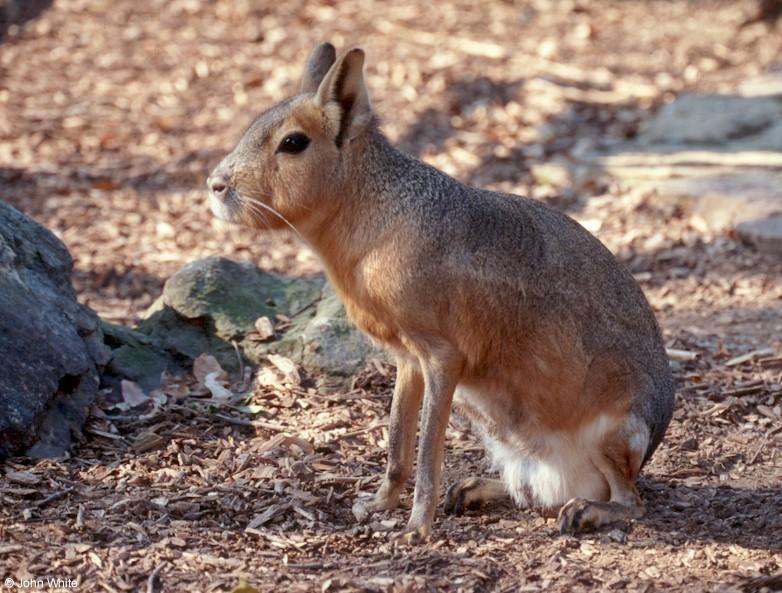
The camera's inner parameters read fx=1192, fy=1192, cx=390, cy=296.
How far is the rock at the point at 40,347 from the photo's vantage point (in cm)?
502

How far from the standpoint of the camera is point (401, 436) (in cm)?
485

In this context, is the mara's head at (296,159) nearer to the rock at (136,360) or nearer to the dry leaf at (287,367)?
the dry leaf at (287,367)

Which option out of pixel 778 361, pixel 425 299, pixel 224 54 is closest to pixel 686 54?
pixel 224 54

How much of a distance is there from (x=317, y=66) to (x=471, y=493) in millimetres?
1900

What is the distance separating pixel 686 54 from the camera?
1277 cm

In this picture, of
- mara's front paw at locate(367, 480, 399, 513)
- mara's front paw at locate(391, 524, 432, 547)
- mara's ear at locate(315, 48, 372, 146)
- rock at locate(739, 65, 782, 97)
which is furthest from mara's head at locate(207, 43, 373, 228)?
rock at locate(739, 65, 782, 97)

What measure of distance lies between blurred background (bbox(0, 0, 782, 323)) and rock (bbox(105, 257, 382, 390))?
Answer: 1276mm

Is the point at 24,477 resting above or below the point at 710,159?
below

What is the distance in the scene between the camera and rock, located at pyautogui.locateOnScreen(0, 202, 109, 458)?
5.02 metres

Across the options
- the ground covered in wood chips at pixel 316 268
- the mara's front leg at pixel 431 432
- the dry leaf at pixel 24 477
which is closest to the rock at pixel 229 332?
the ground covered in wood chips at pixel 316 268

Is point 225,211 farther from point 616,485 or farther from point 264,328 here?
point 616,485

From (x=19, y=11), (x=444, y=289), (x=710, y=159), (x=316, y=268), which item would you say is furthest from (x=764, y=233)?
(x=19, y=11)

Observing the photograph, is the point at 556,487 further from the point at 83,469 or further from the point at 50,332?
the point at 50,332

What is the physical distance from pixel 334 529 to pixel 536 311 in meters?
1.16
